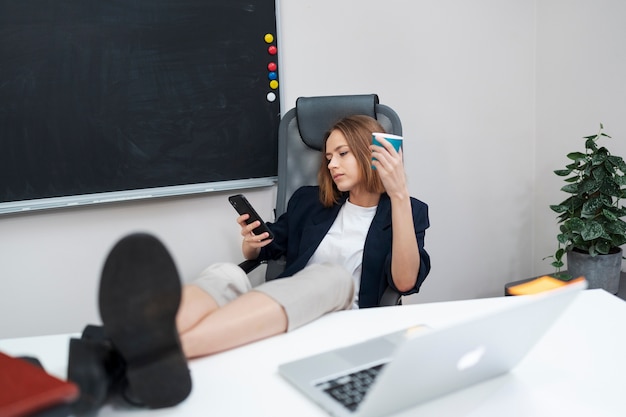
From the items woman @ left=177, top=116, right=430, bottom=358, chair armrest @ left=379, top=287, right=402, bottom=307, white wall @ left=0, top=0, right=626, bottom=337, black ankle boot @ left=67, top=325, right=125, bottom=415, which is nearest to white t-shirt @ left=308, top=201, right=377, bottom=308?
woman @ left=177, top=116, right=430, bottom=358

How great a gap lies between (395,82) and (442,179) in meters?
0.53

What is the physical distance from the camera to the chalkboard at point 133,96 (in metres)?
1.75

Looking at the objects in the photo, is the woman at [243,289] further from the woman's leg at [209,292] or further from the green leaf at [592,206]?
the green leaf at [592,206]

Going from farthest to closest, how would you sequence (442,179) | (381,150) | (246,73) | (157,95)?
(442,179)
(246,73)
(157,95)
(381,150)

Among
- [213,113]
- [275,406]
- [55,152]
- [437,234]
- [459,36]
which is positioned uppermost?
[459,36]

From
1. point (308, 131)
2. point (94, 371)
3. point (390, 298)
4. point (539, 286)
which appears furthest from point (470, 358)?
point (308, 131)

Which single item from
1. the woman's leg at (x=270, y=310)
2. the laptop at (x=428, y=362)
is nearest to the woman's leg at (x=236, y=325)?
the woman's leg at (x=270, y=310)

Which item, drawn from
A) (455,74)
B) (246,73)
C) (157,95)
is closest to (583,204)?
(455,74)

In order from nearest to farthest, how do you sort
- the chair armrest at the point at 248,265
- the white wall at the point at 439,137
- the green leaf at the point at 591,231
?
the chair armrest at the point at 248,265 < the white wall at the point at 439,137 < the green leaf at the point at 591,231

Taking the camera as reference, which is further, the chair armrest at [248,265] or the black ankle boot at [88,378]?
the chair armrest at [248,265]

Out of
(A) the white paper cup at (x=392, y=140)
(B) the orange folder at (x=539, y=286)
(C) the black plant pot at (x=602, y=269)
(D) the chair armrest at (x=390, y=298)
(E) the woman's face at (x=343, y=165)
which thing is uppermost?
(A) the white paper cup at (x=392, y=140)

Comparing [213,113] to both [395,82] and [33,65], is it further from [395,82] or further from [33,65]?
[395,82]

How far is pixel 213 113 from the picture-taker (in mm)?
2035

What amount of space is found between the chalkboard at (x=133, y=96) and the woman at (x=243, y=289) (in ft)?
1.72
